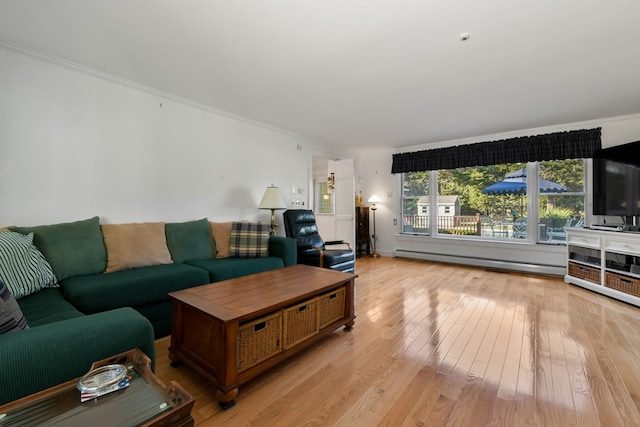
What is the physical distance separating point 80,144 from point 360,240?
461 centimetres

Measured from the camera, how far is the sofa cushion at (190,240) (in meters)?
2.78

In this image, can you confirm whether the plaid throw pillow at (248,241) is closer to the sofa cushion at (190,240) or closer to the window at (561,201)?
the sofa cushion at (190,240)

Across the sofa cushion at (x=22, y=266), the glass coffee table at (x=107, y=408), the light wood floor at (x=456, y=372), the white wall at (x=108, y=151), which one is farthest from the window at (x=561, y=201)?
the sofa cushion at (x=22, y=266)

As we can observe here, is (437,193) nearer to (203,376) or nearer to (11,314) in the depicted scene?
(203,376)

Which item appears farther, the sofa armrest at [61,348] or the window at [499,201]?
the window at [499,201]

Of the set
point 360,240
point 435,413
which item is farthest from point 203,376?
point 360,240

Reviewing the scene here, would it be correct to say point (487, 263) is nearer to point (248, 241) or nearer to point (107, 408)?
point (248, 241)

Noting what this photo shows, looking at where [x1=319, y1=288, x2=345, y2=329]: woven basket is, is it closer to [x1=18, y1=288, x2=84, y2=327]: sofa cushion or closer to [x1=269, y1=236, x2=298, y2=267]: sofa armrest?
[x1=269, y1=236, x2=298, y2=267]: sofa armrest

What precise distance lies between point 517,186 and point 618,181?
1175mm

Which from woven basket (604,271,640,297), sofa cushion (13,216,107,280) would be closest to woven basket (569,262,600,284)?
woven basket (604,271,640,297)

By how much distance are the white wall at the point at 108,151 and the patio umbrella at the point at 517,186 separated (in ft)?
13.5

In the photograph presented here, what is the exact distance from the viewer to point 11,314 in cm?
108

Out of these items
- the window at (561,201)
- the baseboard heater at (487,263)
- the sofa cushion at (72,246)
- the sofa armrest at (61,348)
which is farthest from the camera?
the baseboard heater at (487,263)

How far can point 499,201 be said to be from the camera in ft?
15.2
